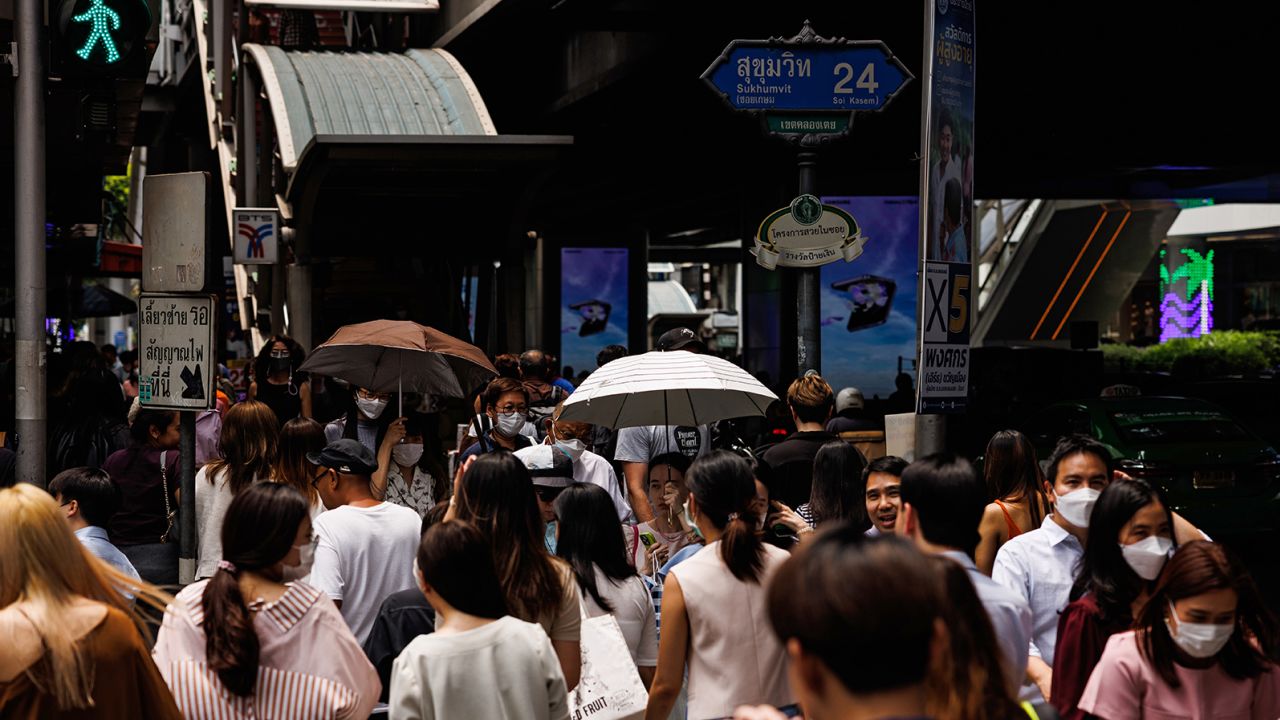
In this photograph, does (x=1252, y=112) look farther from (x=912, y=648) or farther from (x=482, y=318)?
(x=912, y=648)

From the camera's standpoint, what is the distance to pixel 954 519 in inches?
167

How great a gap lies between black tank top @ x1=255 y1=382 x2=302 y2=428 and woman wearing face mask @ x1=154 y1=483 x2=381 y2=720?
24.1 feet

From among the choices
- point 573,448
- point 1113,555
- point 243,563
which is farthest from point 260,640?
point 573,448

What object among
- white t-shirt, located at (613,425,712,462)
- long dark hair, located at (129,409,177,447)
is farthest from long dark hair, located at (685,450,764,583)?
long dark hair, located at (129,409,177,447)

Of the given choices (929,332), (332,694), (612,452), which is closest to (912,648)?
(332,694)

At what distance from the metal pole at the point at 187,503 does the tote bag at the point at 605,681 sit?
3.57 meters

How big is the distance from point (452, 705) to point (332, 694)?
37cm

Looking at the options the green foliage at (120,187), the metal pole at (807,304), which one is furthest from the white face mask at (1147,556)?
the green foliage at (120,187)

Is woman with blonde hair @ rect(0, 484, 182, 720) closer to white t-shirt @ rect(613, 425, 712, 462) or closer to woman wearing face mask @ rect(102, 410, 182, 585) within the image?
woman wearing face mask @ rect(102, 410, 182, 585)

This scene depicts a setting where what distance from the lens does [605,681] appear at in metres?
5.07

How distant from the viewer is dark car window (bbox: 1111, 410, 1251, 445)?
14.2 meters

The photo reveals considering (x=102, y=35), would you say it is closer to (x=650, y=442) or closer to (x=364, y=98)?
(x=650, y=442)

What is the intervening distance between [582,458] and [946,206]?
252 centimetres

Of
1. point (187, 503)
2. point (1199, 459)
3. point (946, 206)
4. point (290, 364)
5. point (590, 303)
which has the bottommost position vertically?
point (1199, 459)
